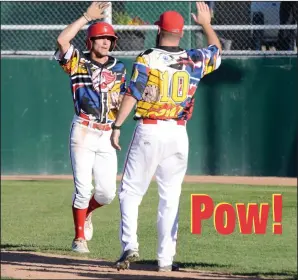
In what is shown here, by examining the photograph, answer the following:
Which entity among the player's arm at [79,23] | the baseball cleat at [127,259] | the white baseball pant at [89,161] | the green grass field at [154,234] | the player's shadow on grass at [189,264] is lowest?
the green grass field at [154,234]

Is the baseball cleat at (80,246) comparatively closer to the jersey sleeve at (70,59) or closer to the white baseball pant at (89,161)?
the white baseball pant at (89,161)

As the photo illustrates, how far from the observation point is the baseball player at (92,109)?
9508 mm

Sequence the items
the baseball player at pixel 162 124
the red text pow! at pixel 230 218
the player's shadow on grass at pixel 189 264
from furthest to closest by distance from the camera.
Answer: the red text pow! at pixel 230 218
the player's shadow on grass at pixel 189 264
the baseball player at pixel 162 124

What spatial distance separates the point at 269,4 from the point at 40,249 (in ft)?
31.8

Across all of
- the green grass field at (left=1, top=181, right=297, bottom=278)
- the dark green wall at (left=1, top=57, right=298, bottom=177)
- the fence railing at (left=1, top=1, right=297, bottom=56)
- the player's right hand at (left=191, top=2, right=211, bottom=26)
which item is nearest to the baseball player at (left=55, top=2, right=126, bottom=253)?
the green grass field at (left=1, top=181, right=297, bottom=278)

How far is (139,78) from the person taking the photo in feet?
27.1

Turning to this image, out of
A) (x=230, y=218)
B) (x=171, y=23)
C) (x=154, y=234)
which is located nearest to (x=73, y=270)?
(x=171, y=23)

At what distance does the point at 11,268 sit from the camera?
8969mm

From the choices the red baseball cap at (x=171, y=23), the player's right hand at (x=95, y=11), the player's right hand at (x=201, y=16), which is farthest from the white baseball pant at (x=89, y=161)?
the red baseball cap at (x=171, y=23)

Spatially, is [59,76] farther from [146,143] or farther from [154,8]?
[146,143]

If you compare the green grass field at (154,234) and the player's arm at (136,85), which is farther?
the green grass field at (154,234)

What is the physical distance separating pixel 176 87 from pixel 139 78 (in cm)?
35

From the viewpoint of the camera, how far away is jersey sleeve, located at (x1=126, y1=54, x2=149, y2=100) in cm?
827

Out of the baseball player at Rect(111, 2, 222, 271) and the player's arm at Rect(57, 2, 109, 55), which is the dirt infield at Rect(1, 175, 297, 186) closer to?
the player's arm at Rect(57, 2, 109, 55)
